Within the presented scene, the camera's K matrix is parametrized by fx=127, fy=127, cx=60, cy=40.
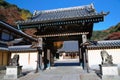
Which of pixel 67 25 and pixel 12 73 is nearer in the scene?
pixel 12 73

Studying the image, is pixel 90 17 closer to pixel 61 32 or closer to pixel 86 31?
pixel 86 31

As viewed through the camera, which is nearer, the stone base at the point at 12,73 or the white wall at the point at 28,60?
the stone base at the point at 12,73

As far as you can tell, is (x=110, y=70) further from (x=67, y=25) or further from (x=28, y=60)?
(x=28, y=60)

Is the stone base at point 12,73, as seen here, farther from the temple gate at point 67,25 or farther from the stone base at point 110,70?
the stone base at point 110,70

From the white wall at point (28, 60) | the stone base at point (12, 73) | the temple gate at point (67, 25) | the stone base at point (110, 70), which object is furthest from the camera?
the white wall at point (28, 60)

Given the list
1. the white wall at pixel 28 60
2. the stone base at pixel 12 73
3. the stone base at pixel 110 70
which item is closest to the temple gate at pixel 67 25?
the stone base at pixel 110 70

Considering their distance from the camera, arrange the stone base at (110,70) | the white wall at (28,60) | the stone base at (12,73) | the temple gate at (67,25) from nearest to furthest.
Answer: the stone base at (110,70)
the stone base at (12,73)
the temple gate at (67,25)
the white wall at (28,60)

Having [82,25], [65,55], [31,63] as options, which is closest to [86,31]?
[82,25]

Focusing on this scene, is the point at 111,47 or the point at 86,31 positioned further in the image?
the point at 111,47

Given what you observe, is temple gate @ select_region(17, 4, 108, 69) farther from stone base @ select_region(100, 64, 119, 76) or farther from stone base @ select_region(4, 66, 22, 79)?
stone base @ select_region(4, 66, 22, 79)

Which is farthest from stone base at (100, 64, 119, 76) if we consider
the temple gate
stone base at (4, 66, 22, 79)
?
stone base at (4, 66, 22, 79)

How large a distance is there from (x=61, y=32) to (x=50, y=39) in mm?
2403

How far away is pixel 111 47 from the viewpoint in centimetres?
1477

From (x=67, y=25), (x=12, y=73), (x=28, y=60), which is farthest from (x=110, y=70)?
(x=28, y=60)
